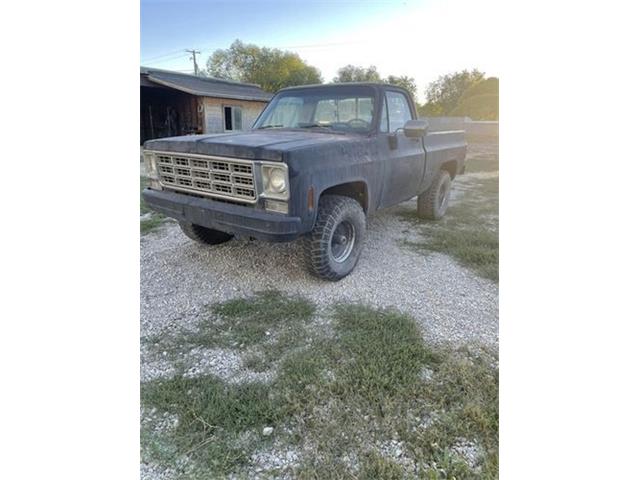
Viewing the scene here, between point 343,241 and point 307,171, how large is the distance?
0.88 meters

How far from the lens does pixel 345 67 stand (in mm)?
3012

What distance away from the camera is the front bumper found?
2.47 metres

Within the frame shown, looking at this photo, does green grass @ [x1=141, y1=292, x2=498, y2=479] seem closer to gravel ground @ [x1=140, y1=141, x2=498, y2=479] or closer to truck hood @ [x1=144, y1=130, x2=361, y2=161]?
gravel ground @ [x1=140, y1=141, x2=498, y2=479]

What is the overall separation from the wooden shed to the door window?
9.72 m

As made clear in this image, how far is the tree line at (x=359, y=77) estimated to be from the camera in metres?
2.23

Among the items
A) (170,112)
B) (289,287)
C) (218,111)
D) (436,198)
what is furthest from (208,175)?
(170,112)

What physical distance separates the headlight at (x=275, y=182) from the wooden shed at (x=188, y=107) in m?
10.9

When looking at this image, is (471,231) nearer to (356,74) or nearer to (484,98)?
(356,74)

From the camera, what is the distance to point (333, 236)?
3129mm

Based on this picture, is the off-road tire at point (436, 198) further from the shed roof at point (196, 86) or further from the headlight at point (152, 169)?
the shed roof at point (196, 86)

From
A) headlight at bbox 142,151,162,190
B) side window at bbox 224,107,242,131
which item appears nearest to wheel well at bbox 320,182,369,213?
headlight at bbox 142,151,162,190
